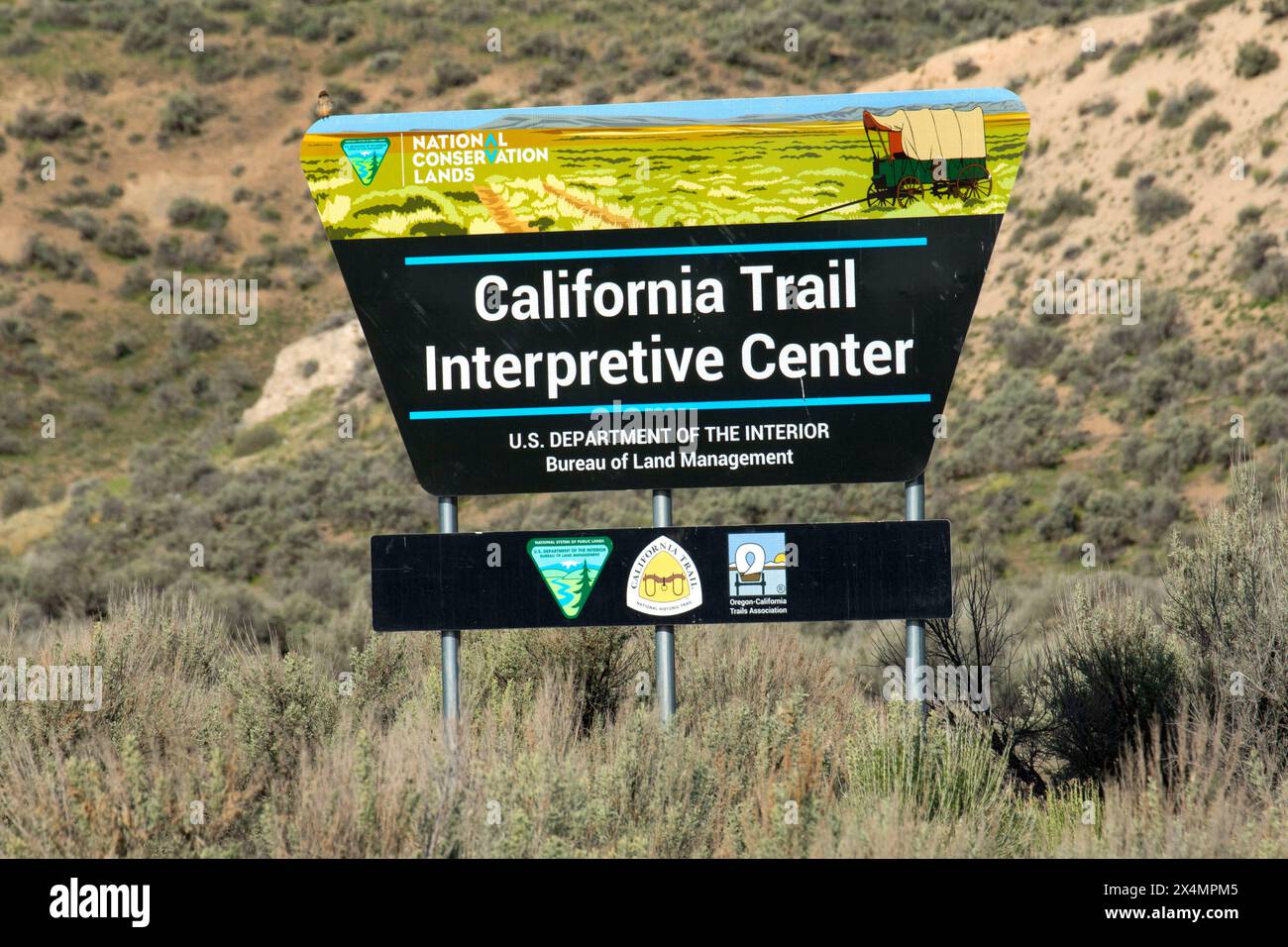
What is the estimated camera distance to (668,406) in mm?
6555

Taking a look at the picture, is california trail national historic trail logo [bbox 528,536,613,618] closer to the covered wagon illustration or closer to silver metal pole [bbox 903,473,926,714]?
silver metal pole [bbox 903,473,926,714]

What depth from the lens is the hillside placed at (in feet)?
68.8

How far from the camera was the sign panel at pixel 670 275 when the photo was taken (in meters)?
6.44

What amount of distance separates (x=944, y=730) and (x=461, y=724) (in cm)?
234

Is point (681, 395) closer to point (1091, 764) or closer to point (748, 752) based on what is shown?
point (748, 752)

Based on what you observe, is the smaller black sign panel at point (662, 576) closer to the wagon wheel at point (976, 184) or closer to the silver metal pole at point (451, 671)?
the silver metal pole at point (451, 671)

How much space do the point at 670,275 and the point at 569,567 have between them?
1.62 meters

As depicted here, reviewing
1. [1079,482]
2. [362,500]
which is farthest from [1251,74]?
[362,500]

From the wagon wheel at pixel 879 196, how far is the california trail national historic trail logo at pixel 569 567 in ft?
7.38

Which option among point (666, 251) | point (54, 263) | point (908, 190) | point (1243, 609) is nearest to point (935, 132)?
point (908, 190)

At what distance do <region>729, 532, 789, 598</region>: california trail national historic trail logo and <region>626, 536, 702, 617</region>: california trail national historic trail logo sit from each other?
0.21 m

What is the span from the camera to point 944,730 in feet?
19.7

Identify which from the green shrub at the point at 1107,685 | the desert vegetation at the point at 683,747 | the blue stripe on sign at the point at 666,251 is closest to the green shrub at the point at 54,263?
the desert vegetation at the point at 683,747

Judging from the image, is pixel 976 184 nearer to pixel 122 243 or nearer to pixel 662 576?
pixel 662 576
